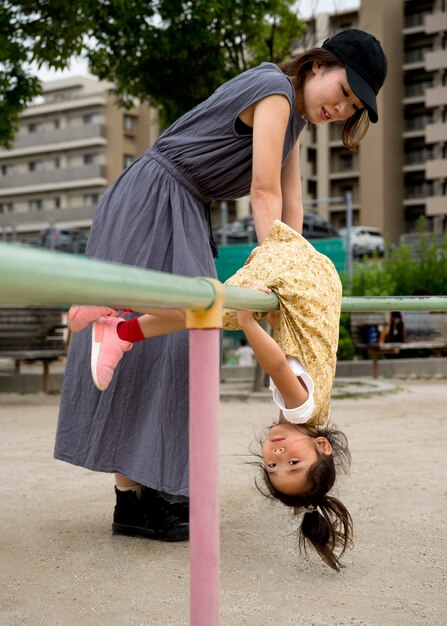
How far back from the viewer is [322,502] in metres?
2.20

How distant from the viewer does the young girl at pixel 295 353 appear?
6.61ft

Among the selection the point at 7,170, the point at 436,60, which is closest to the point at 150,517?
the point at 436,60

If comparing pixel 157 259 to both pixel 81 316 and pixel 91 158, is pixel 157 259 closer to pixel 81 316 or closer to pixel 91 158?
pixel 81 316

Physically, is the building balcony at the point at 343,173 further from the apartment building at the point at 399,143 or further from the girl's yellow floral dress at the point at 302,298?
the girl's yellow floral dress at the point at 302,298

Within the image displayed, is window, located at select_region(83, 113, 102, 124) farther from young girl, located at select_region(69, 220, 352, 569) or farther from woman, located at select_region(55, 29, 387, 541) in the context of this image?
young girl, located at select_region(69, 220, 352, 569)

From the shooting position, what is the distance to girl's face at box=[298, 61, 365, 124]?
2.15 metres

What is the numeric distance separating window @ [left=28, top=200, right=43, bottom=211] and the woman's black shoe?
153 feet

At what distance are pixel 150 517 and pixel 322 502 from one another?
56cm

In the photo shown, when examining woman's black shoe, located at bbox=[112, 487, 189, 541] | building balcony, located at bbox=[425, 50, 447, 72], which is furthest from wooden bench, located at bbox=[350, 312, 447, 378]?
building balcony, located at bbox=[425, 50, 447, 72]

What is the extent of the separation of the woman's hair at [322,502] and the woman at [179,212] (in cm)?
30

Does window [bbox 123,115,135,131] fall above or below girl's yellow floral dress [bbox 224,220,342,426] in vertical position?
above

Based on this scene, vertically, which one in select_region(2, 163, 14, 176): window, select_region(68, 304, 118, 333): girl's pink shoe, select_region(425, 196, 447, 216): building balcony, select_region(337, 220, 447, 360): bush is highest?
select_region(2, 163, 14, 176): window

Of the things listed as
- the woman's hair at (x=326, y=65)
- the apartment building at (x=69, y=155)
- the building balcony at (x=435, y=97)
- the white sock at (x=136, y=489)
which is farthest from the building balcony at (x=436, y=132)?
the white sock at (x=136, y=489)

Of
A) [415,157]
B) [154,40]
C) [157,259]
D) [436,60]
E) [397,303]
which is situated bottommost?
[397,303]
